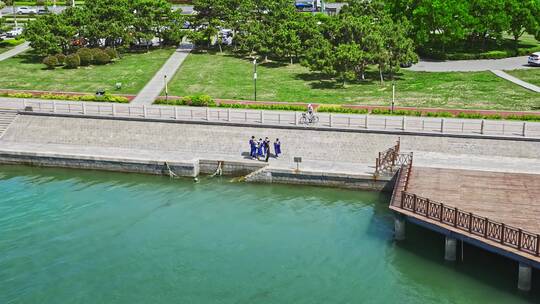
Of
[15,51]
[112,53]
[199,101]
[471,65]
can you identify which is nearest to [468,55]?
[471,65]

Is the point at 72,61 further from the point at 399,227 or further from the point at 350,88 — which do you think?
the point at 399,227

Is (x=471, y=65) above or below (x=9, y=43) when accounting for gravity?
below

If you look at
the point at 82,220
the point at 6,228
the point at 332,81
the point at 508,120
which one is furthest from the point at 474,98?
the point at 6,228

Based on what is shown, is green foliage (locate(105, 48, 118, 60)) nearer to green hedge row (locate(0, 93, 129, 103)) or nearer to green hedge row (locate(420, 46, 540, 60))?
green hedge row (locate(0, 93, 129, 103))

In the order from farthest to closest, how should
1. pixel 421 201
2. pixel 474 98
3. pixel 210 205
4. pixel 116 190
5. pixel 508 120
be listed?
pixel 474 98, pixel 508 120, pixel 116 190, pixel 210 205, pixel 421 201

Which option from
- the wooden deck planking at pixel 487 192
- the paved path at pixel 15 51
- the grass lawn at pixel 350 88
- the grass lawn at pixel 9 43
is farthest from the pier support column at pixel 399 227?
the grass lawn at pixel 9 43

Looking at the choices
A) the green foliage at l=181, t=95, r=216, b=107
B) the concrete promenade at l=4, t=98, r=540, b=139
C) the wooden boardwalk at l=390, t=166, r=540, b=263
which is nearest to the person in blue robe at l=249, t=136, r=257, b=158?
the concrete promenade at l=4, t=98, r=540, b=139

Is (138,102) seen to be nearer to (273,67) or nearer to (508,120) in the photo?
(273,67)
